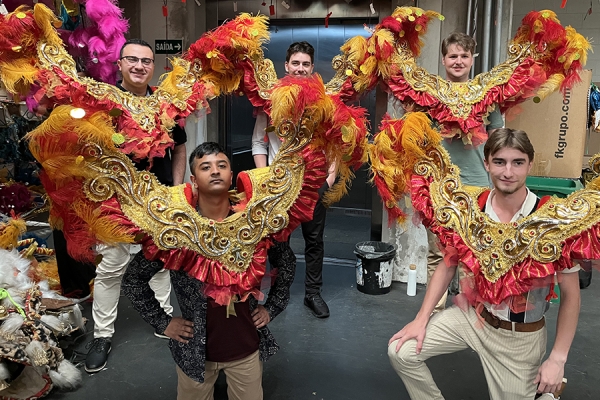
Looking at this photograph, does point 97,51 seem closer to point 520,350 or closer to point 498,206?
point 498,206

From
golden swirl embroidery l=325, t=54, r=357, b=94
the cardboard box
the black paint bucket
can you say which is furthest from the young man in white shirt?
the cardboard box

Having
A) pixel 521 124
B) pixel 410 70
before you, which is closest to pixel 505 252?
pixel 410 70

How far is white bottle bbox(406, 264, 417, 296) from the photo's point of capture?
343 centimetres

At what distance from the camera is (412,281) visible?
344 cm

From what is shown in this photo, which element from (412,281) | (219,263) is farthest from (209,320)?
(412,281)

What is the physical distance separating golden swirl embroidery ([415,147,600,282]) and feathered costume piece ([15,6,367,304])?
11.9 inches

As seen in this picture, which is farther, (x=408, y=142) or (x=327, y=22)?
(x=327, y=22)

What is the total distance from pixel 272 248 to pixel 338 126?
0.55 metres

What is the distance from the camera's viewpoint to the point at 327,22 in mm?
3857

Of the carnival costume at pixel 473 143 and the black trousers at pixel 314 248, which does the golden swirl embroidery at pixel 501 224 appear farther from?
the black trousers at pixel 314 248

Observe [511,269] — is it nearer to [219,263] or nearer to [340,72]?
[219,263]

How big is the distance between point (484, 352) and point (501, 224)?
0.47 m

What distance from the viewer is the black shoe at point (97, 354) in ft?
8.05

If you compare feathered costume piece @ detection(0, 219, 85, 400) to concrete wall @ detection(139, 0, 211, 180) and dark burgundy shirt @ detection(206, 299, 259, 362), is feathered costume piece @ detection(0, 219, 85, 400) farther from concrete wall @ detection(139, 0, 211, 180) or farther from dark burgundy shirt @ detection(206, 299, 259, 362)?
concrete wall @ detection(139, 0, 211, 180)
